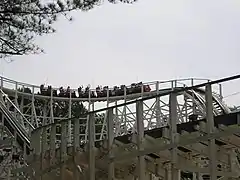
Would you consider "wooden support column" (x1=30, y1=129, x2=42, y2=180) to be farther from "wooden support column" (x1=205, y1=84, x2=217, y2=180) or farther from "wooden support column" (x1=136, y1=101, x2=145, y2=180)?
"wooden support column" (x1=205, y1=84, x2=217, y2=180)

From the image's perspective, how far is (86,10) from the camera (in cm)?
980

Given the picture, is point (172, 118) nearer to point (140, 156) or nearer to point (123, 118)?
point (140, 156)

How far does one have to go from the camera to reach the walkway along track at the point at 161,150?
27.8 feet

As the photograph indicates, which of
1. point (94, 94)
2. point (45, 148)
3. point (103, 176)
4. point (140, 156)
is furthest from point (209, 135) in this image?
point (94, 94)

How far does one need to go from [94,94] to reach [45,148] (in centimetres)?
1324

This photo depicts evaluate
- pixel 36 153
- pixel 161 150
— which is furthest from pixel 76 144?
pixel 161 150

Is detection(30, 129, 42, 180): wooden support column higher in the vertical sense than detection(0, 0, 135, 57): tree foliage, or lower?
lower

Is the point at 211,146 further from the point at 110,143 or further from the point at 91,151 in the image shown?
the point at 91,151

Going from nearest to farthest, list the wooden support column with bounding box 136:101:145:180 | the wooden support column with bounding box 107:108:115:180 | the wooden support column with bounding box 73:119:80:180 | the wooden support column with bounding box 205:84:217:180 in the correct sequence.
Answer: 1. the wooden support column with bounding box 205:84:217:180
2. the wooden support column with bounding box 136:101:145:180
3. the wooden support column with bounding box 107:108:115:180
4. the wooden support column with bounding box 73:119:80:180

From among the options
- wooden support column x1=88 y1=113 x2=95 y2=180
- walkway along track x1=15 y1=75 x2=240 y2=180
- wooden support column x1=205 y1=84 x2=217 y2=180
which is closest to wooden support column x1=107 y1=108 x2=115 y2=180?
walkway along track x1=15 y1=75 x2=240 y2=180

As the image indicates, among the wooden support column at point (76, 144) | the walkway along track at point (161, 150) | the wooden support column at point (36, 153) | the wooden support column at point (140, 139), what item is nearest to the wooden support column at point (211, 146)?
the walkway along track at point (161, 150)

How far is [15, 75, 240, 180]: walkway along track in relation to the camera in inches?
333

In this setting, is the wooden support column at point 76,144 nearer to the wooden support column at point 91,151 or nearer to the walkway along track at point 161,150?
the walkway along track at point 161,150

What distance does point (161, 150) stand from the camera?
8.97m
